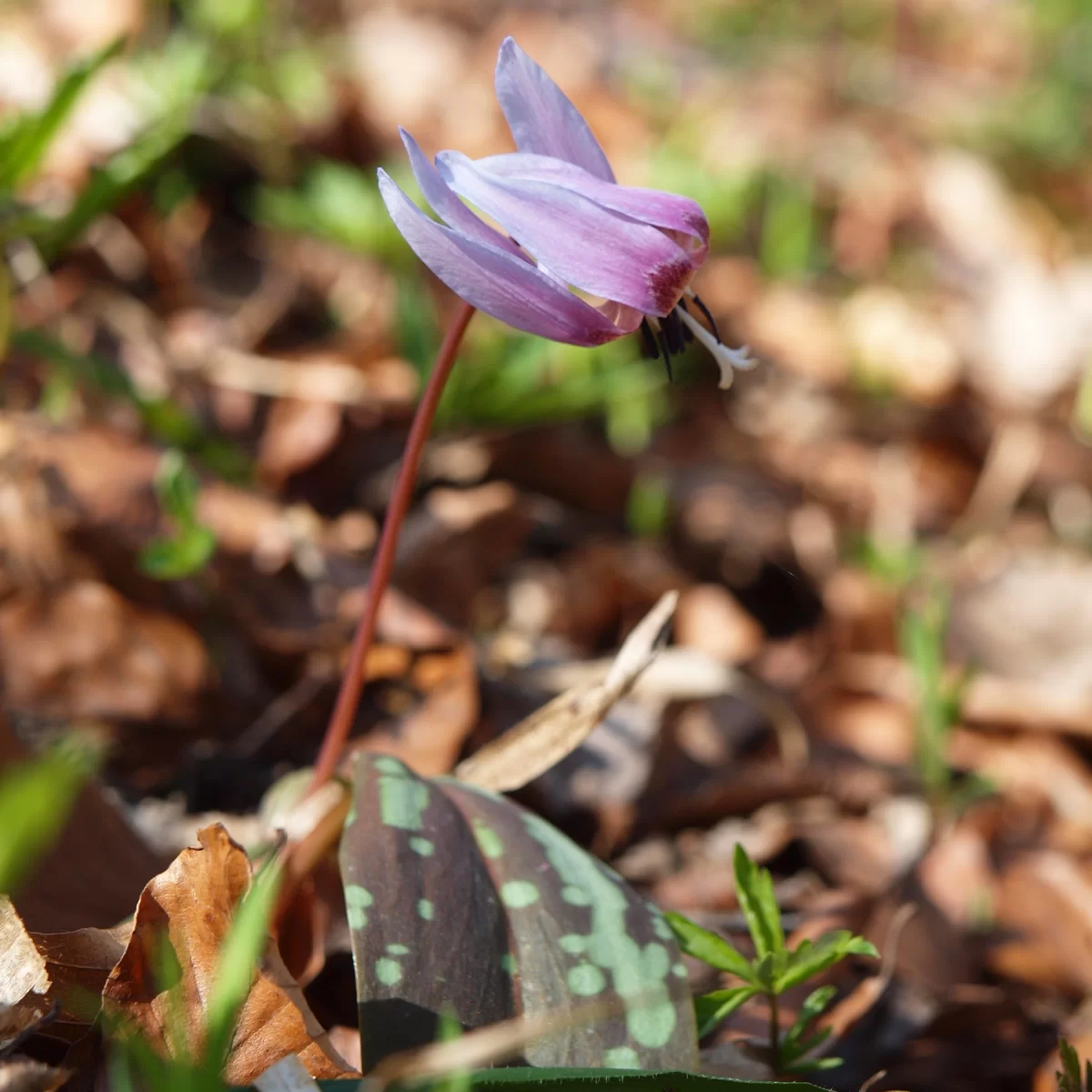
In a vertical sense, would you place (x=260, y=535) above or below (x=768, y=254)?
above

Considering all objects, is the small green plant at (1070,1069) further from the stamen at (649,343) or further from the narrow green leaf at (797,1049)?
the stamen at (649,343)

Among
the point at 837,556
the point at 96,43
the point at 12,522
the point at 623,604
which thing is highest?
the point at 96,43


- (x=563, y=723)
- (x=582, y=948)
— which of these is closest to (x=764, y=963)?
(x=582, y=948)

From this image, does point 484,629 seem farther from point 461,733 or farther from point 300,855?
point 300,855

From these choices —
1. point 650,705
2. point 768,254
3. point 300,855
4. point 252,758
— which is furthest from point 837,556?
point 300,855

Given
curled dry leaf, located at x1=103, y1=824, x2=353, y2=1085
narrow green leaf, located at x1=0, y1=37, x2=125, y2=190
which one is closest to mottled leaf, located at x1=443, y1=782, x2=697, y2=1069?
curled dry leaf, located at x1=103, y1=824, x2=353, y2=1085

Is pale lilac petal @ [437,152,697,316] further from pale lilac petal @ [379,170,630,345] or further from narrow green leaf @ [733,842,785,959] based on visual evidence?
narrow green leaf @ [733,842,785,959]

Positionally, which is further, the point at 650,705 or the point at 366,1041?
the point at 650,705

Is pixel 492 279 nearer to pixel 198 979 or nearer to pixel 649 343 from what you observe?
pixel 649 343
